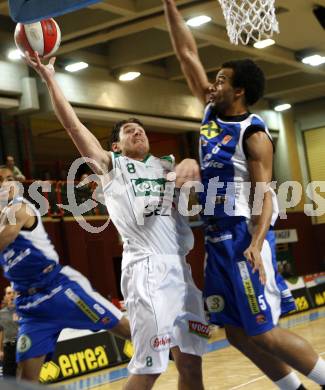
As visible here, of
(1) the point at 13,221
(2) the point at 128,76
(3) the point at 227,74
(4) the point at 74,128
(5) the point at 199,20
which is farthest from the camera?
(2) the point at 128,76

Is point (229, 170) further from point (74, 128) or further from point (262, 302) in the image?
point (74, 128)

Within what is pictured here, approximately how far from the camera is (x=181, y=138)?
70.2ft

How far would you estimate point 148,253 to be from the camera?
4738mm

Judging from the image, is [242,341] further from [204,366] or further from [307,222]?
[307,222]

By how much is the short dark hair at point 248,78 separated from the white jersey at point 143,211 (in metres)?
0.78

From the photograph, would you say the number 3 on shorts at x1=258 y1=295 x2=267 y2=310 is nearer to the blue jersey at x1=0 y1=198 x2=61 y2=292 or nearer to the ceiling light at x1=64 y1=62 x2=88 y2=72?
the blue jersey at x1=0 y1=198 x2=61 y2=292

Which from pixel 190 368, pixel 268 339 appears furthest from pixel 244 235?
pixel 190 368

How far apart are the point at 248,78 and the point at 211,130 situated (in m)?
0.41

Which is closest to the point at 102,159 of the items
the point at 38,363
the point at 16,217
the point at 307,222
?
the point at 16,217

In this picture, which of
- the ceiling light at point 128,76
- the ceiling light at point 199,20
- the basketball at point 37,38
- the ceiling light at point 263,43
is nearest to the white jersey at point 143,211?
the basketball at point 37,38

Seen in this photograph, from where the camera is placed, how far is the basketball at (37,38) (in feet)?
16.7

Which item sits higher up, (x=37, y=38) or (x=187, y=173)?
(x=37, y=38)

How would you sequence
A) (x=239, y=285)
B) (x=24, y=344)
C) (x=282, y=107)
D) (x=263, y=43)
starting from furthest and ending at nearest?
(x=282, y=107), (x=263, y=43), (x=24, y=344), (x=239, y=285)

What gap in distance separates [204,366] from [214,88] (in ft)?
16.1
